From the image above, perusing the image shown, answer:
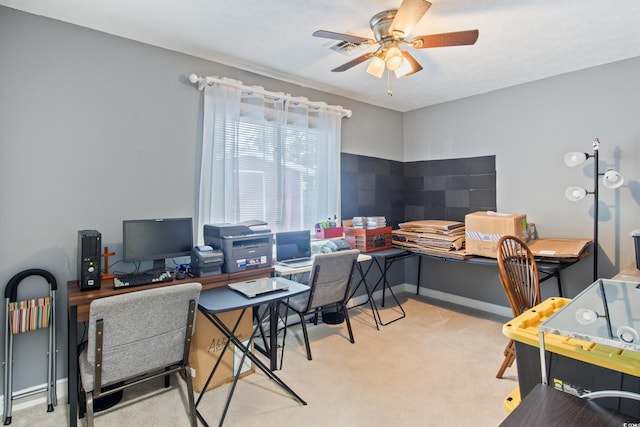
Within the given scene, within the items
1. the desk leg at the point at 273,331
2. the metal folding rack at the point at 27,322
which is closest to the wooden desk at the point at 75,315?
the metal folding rack at the point at 27,322

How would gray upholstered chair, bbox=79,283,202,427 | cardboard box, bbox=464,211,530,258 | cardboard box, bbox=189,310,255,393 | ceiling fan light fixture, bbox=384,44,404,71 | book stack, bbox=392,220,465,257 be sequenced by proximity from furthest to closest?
1. book stack, bbox=392,220,465,257
2. cardboard box, bbox=464,211,530,258
3. cardboard box, bbox=189,310,255,393
4. ceiling fan light fixture, bbox=384,44,404,71
5. gray upholstered chair, bbox=79,283,202,427

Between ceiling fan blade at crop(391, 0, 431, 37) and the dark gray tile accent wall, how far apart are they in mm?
2099

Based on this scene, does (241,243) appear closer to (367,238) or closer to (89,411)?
(89,411)

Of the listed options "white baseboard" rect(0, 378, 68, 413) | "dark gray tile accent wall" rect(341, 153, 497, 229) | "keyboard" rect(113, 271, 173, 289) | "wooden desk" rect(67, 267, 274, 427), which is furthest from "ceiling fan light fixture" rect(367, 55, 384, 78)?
"white baseboard" rect(0, 378, 68, 413)

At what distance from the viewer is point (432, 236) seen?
147 inches

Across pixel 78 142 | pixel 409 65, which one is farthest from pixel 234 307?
pixel 409 65

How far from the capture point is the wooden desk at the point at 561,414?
2.73 feet

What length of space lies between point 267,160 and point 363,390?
2.12 m

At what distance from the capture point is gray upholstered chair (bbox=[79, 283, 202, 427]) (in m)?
1.63

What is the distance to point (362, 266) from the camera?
13.8 feet

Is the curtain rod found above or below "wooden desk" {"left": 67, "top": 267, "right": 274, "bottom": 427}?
above

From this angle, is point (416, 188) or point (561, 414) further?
point (416, 188)

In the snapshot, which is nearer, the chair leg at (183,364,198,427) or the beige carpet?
the chair leg at (183,364,198,427)

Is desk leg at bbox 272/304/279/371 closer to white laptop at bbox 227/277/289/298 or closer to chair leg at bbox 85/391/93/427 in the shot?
white laptop at bbox 227/277/289/298
